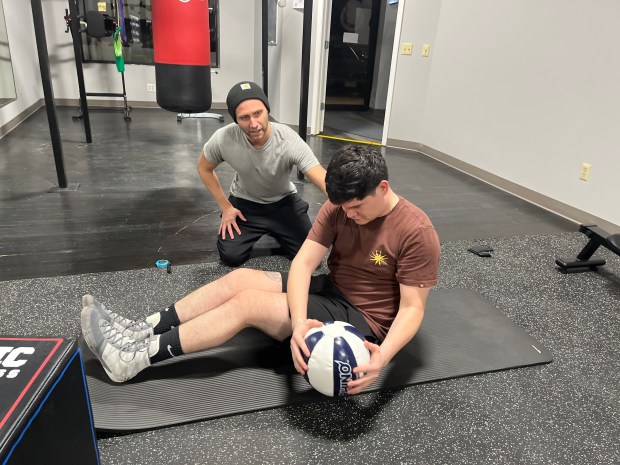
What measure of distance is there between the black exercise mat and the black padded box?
44cm

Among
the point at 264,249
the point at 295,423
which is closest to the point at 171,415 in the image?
the point at 295,423

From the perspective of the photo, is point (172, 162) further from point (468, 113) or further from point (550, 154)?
point (550, 154)

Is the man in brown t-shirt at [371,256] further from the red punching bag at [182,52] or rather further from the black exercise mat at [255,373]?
the red punching bag at [182,52]

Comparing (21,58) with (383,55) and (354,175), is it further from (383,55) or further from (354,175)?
(354,175)

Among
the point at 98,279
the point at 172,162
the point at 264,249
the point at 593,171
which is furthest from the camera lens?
the point at 172,162

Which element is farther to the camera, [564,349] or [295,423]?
[564,349]

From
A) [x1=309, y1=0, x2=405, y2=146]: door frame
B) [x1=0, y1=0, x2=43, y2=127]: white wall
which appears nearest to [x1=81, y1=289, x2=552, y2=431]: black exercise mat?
[x1=309, y1=0, x2=405, y2=146]: door frame

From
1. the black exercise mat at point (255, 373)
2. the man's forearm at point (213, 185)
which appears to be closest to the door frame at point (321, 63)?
the man's forearm at point (213, 185)

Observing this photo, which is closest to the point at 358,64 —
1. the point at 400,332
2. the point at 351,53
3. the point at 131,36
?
the point at 351,53

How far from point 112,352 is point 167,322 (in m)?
0.21

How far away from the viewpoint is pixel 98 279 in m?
2.24

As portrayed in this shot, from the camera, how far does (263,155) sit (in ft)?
7.59

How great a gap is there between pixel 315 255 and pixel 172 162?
130 inches

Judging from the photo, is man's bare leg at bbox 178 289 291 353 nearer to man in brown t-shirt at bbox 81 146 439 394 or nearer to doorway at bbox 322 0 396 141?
man in brown t-shirt at bbox 81 146 439 394
